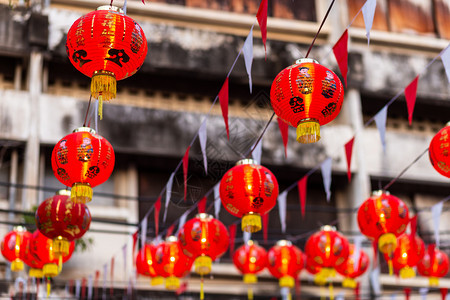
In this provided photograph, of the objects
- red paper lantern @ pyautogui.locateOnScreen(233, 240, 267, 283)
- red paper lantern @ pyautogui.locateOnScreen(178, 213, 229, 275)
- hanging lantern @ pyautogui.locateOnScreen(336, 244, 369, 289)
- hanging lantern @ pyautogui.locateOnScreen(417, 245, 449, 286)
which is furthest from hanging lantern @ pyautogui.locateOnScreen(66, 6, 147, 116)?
hanging lantern @ pyautogui.locateOnScreen(417, 245, 449, 286)

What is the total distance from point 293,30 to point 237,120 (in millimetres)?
3096

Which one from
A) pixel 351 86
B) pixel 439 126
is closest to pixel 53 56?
pixel 351 86

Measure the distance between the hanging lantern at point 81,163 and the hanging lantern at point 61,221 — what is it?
3.58ft

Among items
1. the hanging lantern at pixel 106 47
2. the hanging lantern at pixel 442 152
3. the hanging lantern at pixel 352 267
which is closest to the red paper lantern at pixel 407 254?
the hanging lantern at pixel 352 267

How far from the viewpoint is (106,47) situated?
589 cm

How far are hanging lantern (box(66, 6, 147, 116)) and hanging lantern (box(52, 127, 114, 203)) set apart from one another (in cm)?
109

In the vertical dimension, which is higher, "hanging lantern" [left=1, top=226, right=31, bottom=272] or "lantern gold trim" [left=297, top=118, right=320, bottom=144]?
"lantern gold trim" [left=297, top=118, right=320, bottom=144]

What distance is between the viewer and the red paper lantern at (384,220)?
8766 millimetres

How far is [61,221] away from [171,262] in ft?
8.31

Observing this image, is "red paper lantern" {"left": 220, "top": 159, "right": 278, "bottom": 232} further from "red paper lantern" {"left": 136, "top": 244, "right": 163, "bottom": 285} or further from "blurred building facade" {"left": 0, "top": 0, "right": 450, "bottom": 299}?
"blurred building facade" {"left": 0, "top": 0, "right": 450, "bottom": 299}

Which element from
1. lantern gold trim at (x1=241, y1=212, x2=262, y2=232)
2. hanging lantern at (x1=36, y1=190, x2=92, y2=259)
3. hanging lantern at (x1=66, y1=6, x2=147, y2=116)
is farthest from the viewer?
hanging lantern at (x1=36, y1=190, x2=92, y2=259)

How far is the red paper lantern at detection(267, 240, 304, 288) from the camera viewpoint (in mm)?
10930

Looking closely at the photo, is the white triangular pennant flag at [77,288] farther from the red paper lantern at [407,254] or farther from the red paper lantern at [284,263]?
the red paper lantern at [407,254]

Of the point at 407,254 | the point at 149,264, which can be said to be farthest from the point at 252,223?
the point at 407,254
